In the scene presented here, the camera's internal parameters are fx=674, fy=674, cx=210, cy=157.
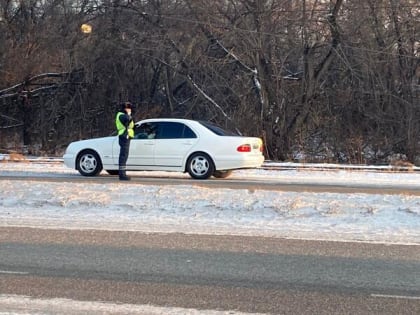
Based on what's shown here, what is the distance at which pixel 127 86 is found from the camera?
30.8m

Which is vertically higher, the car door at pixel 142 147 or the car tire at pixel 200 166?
the car door at pixel 142 147

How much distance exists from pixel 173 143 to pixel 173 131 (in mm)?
315

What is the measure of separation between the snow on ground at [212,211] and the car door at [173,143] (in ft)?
11.1

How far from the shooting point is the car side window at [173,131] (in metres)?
16.6

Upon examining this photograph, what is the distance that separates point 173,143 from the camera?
54.7ft

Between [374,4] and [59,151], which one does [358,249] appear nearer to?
[374,4]

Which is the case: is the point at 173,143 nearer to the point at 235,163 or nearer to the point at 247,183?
the point at 235,163

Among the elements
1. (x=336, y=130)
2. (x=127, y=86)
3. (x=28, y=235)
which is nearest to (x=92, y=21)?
(x=127, y=86)


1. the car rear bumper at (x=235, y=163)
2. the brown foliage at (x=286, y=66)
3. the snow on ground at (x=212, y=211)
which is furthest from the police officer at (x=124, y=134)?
the brown foliage at (x=286, y=66)

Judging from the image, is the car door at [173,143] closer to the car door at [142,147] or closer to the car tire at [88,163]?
the car door at [142,147]

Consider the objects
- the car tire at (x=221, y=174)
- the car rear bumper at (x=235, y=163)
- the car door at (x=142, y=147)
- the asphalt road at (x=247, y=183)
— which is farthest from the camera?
the car tire at (x=221, y=174)

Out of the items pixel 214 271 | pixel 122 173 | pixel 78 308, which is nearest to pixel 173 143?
pixel 122 173

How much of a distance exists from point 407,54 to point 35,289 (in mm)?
22501

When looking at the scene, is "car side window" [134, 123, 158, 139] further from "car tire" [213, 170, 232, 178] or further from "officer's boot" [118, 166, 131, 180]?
"car tire" [213, 170, 232, 178]
